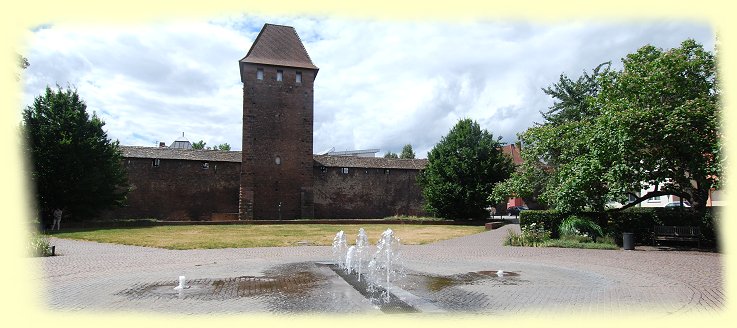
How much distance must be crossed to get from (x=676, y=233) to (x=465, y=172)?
64.8ft

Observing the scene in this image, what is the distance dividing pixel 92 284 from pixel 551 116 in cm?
3366

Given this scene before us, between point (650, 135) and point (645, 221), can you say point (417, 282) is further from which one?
point (645, 221)

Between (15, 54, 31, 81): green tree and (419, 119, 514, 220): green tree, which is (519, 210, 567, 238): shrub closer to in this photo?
(419, 119, 514, 220): green tree

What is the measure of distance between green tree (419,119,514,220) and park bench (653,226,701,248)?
59.6 ft

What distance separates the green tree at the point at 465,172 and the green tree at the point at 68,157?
77.6ft

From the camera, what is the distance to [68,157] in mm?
30891

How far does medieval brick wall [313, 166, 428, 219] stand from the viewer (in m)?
44.3

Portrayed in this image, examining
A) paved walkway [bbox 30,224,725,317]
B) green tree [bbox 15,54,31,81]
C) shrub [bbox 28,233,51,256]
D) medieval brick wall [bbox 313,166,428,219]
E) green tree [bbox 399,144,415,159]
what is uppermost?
green tree [bbox 399,144,415,159]

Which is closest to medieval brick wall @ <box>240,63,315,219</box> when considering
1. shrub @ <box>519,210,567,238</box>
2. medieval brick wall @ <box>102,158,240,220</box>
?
medieval brick wall @ <box>102,158,240,220</box>

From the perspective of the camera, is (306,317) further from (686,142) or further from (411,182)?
(411,182)

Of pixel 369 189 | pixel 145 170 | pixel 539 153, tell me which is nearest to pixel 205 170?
pixel 145 170

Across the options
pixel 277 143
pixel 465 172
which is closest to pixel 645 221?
pixel 465 172

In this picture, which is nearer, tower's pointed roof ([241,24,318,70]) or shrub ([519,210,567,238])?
shrub ([519,210,567,238])

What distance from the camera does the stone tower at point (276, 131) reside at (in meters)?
40.7
